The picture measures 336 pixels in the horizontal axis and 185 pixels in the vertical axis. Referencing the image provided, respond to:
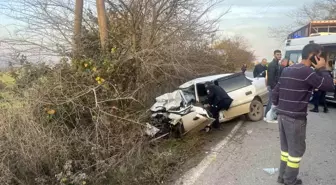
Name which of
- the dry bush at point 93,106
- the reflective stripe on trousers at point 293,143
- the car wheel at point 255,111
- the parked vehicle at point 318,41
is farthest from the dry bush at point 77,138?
the parked vehicle at point 318,41

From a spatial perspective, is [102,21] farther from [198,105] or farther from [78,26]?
[198,105]

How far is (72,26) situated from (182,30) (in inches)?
132

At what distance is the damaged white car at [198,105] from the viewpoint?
21.4 ft

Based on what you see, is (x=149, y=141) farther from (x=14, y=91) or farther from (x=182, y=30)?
(x=182, y=30)

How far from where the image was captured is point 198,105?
24.7 feet

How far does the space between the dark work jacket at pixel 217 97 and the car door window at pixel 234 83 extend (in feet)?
2.14

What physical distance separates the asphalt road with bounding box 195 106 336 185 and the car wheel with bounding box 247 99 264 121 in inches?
34.6

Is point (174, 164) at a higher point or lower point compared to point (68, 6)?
lower

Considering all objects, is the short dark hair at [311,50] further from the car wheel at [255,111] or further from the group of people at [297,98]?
the car wheel at [255,111]

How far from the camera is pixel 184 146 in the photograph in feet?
20.4

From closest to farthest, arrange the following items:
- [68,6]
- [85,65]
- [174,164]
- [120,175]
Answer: [120,175] < [174,164] < [85,65] < [68,6]

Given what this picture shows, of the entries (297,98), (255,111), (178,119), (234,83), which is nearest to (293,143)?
(297,98)

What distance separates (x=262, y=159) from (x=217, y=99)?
93.6 inches

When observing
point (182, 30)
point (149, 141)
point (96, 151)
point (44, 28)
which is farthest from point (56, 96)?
point (182, 30)
